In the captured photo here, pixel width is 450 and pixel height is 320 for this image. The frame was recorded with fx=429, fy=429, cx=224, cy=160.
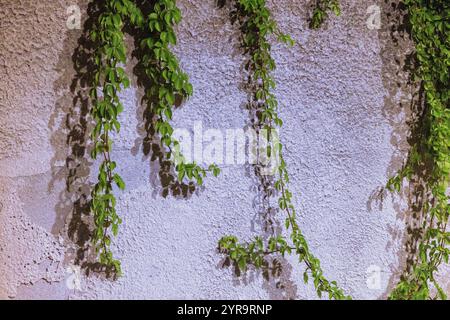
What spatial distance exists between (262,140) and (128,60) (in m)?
0.70

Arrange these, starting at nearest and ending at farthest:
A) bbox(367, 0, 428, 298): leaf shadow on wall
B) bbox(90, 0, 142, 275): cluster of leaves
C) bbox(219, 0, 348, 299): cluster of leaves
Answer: bbox(90, 0, 142, 275): cluster of leaves < bbox(219, 0, 348, 299): cluster of leaves < bbox(367, 0, 428, 298): leaf shadow on wall

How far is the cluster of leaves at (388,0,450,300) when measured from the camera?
6.52 feet

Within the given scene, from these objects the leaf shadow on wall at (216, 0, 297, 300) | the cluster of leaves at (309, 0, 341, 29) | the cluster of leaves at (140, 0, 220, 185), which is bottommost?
the leaf shadow on wall at (216, 0, 297, 300)

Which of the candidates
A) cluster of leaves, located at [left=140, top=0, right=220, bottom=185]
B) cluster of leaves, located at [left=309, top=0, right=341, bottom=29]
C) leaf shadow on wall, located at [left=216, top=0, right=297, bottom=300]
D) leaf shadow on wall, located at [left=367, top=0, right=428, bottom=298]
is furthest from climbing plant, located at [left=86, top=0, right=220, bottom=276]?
leaf shadow on wall, located at [left=367, top=0, right=428, bottom=298]

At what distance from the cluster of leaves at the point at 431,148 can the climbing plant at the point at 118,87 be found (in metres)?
1.07

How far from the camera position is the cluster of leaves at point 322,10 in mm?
1963

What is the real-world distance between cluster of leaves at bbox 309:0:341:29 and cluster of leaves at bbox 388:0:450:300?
334 mm

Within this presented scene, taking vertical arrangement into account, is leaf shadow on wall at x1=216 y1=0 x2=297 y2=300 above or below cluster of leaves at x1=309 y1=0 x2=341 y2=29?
below

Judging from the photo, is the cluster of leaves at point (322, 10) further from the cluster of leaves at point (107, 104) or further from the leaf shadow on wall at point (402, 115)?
the cluster of leaves at point (107, 104)

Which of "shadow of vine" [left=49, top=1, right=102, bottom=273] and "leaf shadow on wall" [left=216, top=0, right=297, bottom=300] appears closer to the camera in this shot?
"shadow of vine" [left=49, top=1, right=102, bottom=273]

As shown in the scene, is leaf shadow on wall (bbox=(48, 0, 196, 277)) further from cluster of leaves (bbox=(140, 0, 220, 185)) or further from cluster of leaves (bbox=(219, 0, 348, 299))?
cluster of leaves (bbox=(219, 0, 348, 299))

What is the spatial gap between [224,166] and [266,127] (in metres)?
0.26
